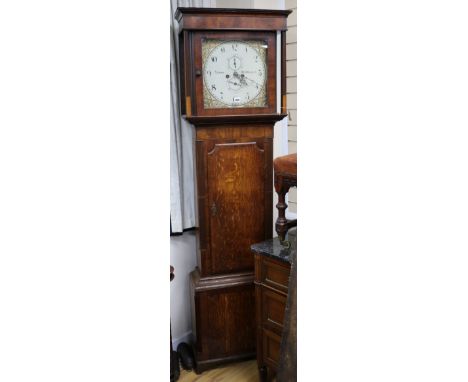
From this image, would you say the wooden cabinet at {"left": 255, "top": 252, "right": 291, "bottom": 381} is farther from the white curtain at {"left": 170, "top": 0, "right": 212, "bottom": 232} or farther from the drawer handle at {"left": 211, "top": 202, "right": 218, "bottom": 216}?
the white curtain at {"left": 170, "top": 0, "right": 212, "bottom": 232}

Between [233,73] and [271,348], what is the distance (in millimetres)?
1231

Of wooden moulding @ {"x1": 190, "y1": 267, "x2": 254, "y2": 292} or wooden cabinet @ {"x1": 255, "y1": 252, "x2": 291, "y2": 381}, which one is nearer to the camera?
wooden cabinet @ {"x1": 255, "y1": 252, "x2": 291, "y2": 381}

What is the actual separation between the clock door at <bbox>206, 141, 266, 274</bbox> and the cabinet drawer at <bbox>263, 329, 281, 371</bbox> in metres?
0.36

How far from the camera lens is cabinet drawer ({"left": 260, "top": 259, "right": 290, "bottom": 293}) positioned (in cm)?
199

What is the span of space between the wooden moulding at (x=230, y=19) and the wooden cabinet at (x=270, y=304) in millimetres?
990

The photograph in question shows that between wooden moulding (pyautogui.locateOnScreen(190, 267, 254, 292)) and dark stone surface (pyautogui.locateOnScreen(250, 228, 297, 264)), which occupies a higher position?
dark stone surface (pyautogui.locateOnScreen(250, 228, 297, 264))

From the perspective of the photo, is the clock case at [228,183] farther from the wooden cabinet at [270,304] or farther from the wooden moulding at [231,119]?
the wooden cabinet at [270,304]

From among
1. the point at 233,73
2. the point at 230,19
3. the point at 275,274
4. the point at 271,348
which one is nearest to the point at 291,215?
the point at 275,274

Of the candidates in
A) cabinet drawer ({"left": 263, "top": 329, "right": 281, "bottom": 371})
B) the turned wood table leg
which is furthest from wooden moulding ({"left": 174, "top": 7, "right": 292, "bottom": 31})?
the turned wood table leg

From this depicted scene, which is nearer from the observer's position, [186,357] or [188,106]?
[188,106]

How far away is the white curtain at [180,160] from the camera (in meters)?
2.26

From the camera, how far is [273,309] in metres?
2.10

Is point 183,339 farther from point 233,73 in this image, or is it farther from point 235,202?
point 233,73
